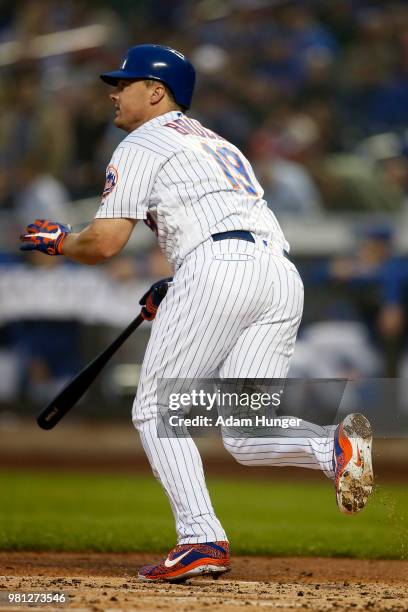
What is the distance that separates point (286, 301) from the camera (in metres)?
3.55

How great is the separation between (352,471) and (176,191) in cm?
A: 109

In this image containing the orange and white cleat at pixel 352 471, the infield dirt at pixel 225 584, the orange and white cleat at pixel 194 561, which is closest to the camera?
the infield dirt at pixel 225 584

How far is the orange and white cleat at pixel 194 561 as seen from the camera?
3.39 meters

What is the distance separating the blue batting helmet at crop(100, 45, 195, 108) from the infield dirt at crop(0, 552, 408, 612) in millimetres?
1730

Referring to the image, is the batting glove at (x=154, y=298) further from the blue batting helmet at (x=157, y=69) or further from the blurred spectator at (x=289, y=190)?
the blurred spectator at (x=289, y=190)

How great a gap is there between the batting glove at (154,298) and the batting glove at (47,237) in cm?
37

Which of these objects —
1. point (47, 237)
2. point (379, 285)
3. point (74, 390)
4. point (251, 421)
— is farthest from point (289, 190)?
point (251, 421)

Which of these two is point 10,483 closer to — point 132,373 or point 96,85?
point 132,373

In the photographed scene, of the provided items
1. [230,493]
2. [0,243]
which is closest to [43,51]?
[0,243]

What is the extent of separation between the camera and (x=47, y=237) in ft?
11.8

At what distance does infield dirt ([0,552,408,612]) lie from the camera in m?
2.96

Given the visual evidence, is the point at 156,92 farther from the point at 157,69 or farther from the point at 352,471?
the point at 352,471

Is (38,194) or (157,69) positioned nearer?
(157,69)

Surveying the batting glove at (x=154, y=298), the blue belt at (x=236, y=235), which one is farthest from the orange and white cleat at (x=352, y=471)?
the batting glove at (x=154, y=298)
